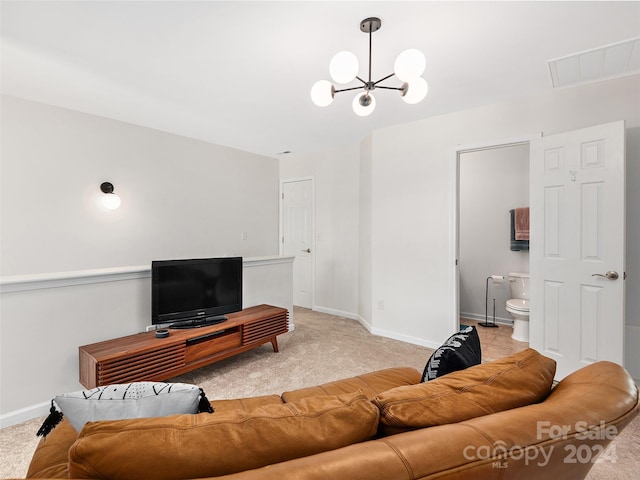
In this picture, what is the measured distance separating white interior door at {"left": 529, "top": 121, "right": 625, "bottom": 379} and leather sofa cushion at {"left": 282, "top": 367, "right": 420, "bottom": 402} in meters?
1.60

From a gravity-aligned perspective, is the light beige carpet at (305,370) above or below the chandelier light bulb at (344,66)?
below

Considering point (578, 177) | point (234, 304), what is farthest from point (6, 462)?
point (578, 177)

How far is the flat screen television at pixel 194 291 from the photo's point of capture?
2.61 meters

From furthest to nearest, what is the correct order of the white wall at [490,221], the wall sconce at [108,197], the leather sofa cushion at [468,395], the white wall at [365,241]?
1. the white wall at [490,221]
2. the white wall at [365,241]
3. the wall sconce at [108,197]
4. the leather sofa cushion at [468,395]

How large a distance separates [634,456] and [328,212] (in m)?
3.91

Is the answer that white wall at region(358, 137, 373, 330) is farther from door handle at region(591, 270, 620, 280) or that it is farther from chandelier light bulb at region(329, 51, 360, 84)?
chandelier light bulb at region(329, 51, 360, 84)

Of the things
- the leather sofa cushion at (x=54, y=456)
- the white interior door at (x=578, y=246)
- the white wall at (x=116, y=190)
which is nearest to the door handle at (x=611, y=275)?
the white interior door at (x=578, y=246)

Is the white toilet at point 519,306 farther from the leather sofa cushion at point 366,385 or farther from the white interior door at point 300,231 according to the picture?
the white interior door at point 300,231

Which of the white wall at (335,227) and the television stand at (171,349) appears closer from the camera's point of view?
the television stand at (171,349)

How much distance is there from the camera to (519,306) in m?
3.62

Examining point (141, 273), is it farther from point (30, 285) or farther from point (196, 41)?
point (196, 41)

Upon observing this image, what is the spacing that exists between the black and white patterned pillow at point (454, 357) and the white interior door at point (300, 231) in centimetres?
386

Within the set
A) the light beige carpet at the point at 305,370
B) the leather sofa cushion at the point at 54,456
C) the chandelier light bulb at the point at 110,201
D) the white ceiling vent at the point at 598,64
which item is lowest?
the light beige carpet at the point at 305,370

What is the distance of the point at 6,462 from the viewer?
5.62ft
